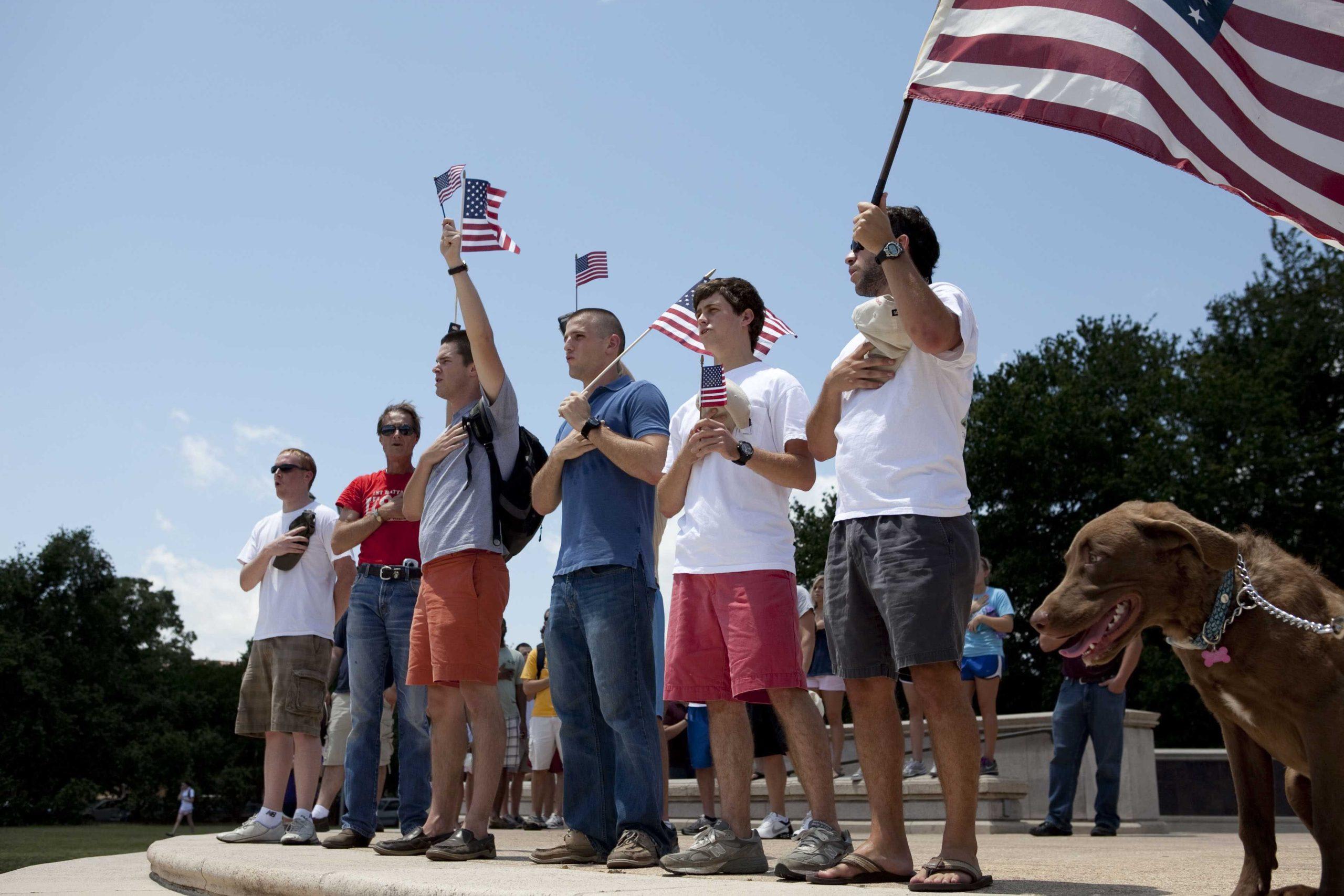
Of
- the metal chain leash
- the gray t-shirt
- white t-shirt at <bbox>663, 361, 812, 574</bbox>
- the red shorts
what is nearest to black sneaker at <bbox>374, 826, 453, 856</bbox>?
the gray t-shirt

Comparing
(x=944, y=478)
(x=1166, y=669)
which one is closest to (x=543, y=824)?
(x=944, y=478)

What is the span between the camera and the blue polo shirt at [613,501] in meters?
5.18

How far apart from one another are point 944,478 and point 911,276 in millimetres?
706

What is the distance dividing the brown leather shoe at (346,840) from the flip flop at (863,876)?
3.55 m

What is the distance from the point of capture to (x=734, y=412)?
4945 millimetres

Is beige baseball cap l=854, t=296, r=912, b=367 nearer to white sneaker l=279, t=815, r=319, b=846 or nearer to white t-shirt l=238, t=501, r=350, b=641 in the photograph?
white t-shirt l=238, t=501, r=350, b=641

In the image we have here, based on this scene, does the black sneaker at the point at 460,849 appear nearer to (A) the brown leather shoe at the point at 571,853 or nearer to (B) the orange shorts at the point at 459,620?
(A) the brown leather shoe at the point at 571,853

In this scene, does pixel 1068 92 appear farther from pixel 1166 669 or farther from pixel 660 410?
pixel 1166 669

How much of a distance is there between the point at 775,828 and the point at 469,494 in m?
3.72

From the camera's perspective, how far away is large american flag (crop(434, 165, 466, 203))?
654 cm

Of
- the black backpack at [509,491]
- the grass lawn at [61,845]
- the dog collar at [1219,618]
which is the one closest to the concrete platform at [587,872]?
the dog collar at [1219,618]

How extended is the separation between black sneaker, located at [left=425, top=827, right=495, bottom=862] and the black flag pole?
3.51m

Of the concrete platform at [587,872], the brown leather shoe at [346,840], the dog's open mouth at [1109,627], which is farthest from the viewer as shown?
the brown leather shoe at [346,840]

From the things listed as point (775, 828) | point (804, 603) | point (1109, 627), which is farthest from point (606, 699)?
point (804, 603)
